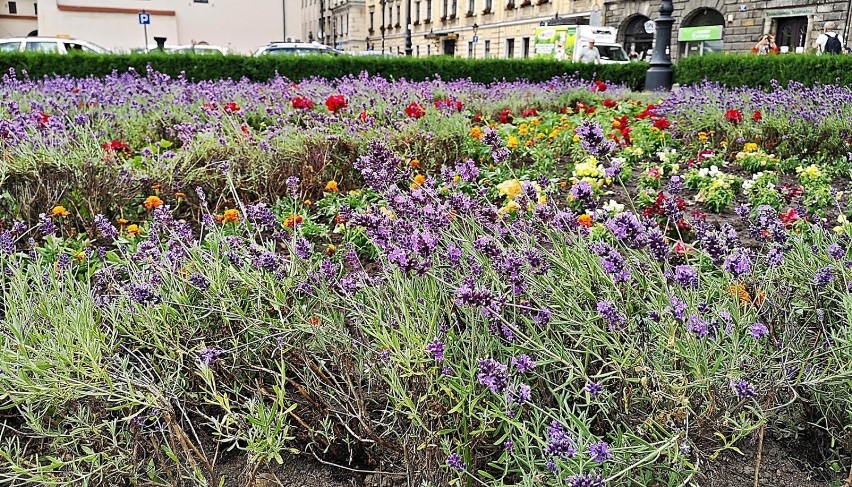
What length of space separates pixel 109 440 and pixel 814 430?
2.02m

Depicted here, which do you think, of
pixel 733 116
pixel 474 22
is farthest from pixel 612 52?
pixel 733 116

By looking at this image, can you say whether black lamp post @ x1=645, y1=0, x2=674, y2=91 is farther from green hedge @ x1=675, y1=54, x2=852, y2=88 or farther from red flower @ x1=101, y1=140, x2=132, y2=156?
red flower @ x1=101, y1=140, x2=132, y2=156

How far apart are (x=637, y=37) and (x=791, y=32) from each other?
7.01 m

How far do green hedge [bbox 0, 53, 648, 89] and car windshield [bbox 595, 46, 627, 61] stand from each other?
11.1 m

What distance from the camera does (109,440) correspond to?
1.96 meters

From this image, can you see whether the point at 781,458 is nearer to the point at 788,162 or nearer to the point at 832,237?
the point at 832,237

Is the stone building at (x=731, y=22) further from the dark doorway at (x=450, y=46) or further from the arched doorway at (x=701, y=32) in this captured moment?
the dark doorway at (x=450, y=46)

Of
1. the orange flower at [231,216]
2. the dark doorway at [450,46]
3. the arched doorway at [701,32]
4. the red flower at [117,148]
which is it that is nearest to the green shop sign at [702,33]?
the arched doorway at [701,32]

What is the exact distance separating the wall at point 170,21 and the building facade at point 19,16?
874 inches

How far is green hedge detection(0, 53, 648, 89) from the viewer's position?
12172mm

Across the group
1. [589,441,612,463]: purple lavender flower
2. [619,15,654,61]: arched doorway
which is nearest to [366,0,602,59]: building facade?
[619,15,654,61]: arched doorway

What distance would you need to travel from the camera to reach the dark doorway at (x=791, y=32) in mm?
24719

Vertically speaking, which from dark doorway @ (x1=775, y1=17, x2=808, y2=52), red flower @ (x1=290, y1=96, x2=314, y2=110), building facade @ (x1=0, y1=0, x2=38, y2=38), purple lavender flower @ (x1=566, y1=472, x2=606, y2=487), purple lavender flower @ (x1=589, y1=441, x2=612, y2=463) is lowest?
purple lavender flower @ (x1=566, y1=472, x2=606, y2=487)

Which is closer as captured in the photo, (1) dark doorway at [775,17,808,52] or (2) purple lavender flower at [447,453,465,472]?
(2) purple lavender flower at [447,453,465,472]
